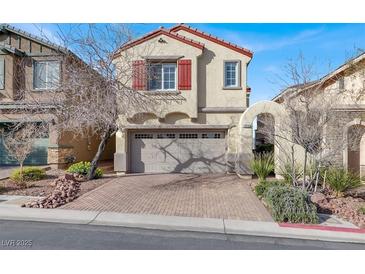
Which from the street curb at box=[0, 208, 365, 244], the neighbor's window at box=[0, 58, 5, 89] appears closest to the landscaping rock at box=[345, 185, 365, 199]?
the street curb at box=[0, 208, 365, 244]

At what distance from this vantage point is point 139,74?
12.8 meters

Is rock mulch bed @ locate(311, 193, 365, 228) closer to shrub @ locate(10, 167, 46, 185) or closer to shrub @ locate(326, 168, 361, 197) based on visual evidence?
shrub @ locate(326, 168, 361, 197)

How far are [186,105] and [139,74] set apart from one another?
9.67 ft

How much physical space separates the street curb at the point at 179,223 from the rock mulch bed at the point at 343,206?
1425mm

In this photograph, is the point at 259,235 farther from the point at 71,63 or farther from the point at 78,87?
the point at 71,63

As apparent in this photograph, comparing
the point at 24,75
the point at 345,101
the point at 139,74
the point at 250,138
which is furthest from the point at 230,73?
the point at 24,75

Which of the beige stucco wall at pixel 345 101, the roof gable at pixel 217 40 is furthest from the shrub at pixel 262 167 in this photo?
the roof gable at pixel 217 40

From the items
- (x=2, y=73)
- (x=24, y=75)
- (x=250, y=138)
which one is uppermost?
(x=2, y=73)

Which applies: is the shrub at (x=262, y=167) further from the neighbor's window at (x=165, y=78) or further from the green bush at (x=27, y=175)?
the green bush at (x=27, y=175)

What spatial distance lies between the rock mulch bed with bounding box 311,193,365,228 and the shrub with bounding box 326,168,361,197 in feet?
1.14

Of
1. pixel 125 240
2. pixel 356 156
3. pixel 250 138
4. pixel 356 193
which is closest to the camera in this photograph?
pixel 125 240

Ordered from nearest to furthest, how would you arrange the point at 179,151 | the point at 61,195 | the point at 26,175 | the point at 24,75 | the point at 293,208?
the point at 293,208 < the point at 61,195 < the point at 26,175 < the point at 179,151 < the point at 24,75

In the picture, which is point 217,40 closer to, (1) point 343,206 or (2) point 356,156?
(2) point 356,156

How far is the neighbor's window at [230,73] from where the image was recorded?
1438cm
